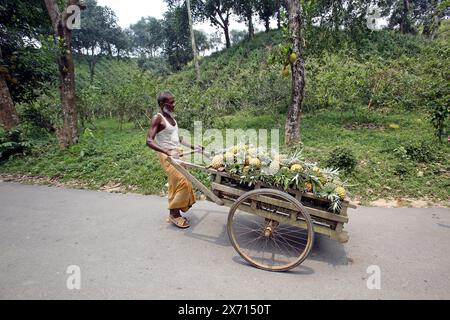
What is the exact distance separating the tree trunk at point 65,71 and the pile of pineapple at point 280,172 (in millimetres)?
6640

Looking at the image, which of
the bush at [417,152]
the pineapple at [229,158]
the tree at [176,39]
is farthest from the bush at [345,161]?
the tree at [176,39]

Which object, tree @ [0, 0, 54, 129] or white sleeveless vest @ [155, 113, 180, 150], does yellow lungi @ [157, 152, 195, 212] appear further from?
tree @ [0, 0, 54, 129]

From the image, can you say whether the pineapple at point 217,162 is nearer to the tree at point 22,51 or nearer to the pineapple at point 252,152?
the pineapple at point 252,152

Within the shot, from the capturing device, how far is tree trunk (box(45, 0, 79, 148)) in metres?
7.57

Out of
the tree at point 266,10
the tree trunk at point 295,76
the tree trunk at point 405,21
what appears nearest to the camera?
the tree trunk at point 295,76

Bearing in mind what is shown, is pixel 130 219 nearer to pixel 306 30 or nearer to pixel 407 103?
pixel 306 30

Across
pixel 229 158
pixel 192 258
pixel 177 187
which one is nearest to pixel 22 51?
pixel 177 187

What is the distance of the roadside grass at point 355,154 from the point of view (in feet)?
17.0

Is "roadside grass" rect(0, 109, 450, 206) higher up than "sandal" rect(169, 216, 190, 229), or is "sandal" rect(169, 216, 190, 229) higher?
"roadside grass" rect(0, 109, 450, 206)

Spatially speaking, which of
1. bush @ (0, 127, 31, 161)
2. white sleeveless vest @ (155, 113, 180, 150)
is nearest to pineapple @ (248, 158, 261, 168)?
white sleeveless vest @ (155, 113, 180, 150)

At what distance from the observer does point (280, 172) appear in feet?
9.78

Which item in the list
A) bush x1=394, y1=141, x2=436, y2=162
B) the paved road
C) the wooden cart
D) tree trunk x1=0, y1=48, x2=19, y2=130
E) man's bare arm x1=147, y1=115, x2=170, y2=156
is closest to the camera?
the paved road

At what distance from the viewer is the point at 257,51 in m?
25.9

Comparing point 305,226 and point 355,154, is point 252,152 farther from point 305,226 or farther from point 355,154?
point 355,154
